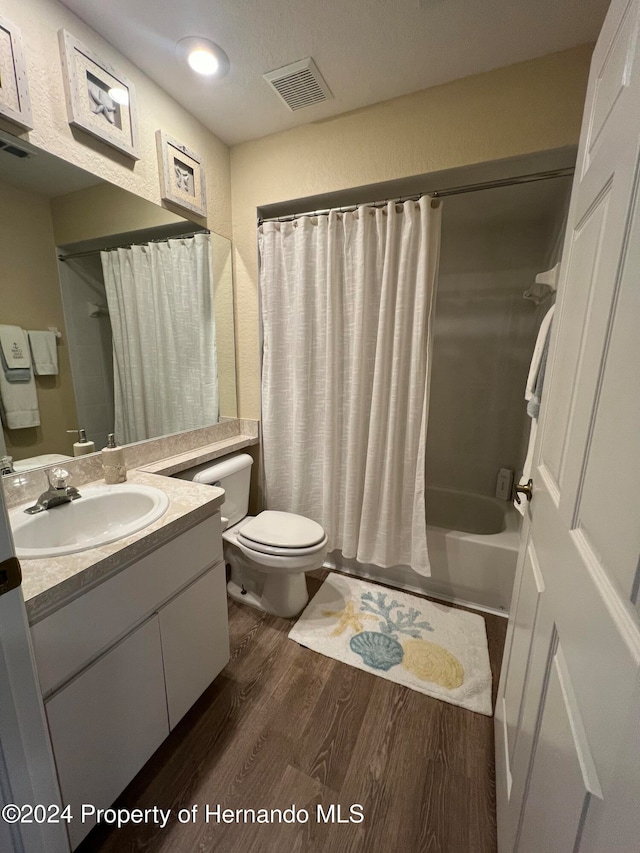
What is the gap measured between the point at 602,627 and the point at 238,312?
6.55 feet

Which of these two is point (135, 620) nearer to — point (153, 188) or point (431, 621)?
point (431, 621)

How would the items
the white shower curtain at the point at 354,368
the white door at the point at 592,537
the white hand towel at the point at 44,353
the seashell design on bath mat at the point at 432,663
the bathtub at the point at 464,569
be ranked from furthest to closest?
the bathtub at the point at 464,569
the white shower curtain at the point at 354,368
the seashell design on bath mat at the point at 432,663
the white hand towel at the point at 44,353
the white door at the point at 592,537

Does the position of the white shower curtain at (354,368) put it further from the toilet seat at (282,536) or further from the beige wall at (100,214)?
the beige wall at (100,214)

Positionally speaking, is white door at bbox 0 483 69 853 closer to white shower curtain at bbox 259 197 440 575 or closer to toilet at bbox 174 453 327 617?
toilet at bbox 174 453 327 617

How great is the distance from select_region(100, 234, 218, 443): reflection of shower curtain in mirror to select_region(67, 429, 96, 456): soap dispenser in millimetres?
135

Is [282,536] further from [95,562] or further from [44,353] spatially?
[44,353]

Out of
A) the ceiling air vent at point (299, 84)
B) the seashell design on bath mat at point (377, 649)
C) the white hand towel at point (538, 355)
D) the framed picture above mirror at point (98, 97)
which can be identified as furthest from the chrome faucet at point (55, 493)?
the ceiling air vent at point (299, 84)

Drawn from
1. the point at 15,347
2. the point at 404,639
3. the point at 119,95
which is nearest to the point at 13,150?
the point at 119,95

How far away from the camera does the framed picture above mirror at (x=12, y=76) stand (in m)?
0.96

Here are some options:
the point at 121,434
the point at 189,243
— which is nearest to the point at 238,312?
the point at 189,243

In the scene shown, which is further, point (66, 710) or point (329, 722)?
point (329, 722)

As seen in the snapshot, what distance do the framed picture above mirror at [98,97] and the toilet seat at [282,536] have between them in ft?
5.62

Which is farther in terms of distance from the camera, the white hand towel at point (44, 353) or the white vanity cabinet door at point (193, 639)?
the white hand towel at point (44, 353)

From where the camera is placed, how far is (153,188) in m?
1.45
